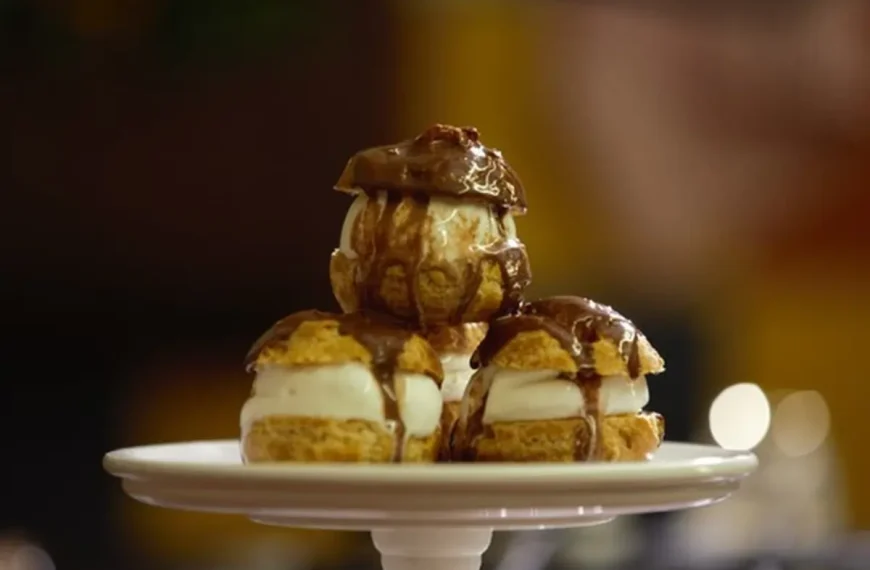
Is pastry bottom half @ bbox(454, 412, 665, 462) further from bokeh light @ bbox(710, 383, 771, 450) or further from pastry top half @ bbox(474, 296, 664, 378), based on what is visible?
Result: bokeh light @ bbox(710, 383, 771, 450)

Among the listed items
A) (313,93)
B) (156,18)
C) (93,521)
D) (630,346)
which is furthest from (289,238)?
(630,346)

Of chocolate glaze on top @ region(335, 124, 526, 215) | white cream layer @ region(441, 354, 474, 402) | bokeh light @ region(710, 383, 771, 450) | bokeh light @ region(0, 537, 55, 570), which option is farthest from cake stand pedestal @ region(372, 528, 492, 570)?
bokeh light @ region(710, 383, 771, 450)

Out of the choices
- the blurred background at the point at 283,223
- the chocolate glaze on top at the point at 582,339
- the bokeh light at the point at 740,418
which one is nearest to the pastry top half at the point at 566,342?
the chocolate glaze on top at the point at 582,339

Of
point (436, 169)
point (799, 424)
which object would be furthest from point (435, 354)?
point (799, 424)

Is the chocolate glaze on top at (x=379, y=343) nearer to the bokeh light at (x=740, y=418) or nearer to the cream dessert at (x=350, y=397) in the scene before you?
the cream dessert at (x=350, y=397)

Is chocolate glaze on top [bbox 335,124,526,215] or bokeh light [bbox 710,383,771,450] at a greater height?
chocolate glaze on top [bbox 335,124,526,215]

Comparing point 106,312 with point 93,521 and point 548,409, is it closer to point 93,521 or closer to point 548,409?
point 93,521
